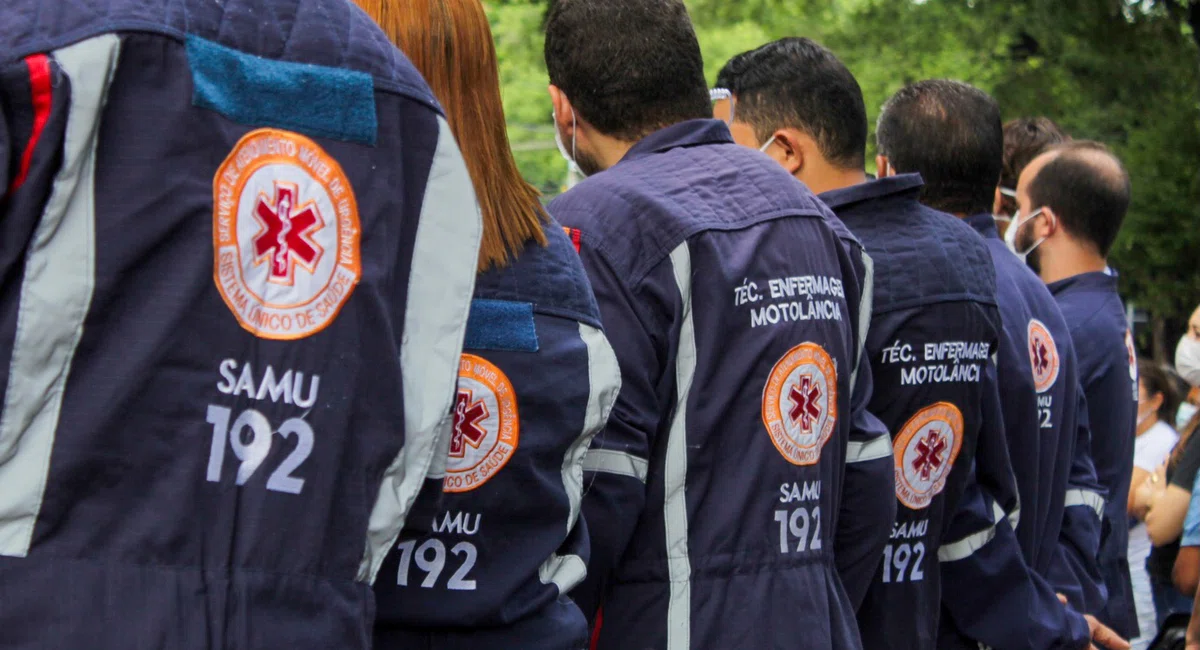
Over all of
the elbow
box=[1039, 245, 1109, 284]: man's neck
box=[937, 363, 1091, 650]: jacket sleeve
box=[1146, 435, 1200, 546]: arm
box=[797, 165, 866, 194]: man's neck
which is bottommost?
the elbow

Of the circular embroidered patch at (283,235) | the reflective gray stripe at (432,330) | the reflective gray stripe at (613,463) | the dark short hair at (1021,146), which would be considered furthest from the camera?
the dark short hair at (1021,146)

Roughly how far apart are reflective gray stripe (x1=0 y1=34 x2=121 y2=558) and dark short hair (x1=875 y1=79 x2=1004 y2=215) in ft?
10.2

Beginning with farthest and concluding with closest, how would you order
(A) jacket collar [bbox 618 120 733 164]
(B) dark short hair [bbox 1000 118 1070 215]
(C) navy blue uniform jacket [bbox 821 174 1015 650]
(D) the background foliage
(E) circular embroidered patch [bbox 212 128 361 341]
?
1. (D) the background foliage
2. (B) dark short hair [bbox 1000 118 1070 215]
3. (C) navy blue uniform jacket [bbox 821 174 1015 650]
4. (A) jacket collar [bbox 618 120 733 164]
5. (E) circular embroidered patch [bbox 212 128 361 341]

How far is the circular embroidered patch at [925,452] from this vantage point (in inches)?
139

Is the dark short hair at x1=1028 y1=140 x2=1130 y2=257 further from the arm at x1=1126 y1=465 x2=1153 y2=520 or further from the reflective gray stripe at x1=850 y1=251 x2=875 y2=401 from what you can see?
the reflective gray stripe at x1=850 y1=251 x2=875 y2=401

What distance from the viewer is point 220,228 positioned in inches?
60.7

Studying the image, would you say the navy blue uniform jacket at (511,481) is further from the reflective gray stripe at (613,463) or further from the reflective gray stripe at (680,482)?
the reflective gray stripe at (680,482)

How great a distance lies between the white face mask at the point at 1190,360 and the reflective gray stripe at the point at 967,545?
2.84m

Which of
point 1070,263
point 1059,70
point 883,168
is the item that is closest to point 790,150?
point 883,168

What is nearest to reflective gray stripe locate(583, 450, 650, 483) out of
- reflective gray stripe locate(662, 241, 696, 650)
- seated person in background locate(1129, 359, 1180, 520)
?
reflective gray stripe locate(662, 241, 696, 650)

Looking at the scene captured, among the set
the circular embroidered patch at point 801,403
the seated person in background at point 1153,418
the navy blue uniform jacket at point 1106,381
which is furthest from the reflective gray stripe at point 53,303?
the seated person in background at point 1153,418

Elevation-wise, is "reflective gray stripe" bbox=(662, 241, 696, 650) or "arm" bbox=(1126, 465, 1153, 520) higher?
"reflective gray stripe" bbox=(662, 241, 696, 650)

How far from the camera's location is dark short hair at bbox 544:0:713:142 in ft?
10.3

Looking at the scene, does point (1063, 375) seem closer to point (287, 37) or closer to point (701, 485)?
point (701, 485)
